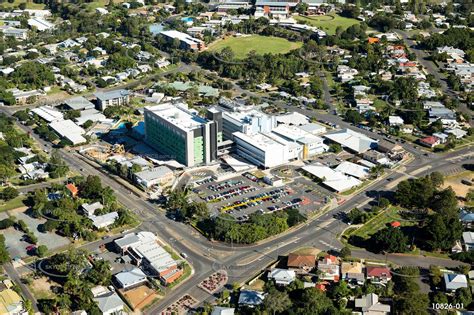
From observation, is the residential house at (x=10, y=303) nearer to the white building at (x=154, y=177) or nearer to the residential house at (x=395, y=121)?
the white building at (x=154, y=177)

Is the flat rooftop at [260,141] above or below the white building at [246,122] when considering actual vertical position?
below

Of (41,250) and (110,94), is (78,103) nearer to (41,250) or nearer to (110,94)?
(110,94)

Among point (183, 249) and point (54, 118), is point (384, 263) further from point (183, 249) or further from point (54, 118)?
point (54, 118)

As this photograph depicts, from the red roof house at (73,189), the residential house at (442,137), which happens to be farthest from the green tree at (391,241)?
the red roof house at (73,189)

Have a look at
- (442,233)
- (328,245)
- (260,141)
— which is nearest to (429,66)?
(260,141)

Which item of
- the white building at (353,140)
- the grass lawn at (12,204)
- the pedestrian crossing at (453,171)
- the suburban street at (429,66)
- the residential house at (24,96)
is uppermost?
the suburban street at (429,66)

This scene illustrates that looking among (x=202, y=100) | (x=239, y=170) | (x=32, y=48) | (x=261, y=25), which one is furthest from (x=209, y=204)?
(x=261, y=25)
